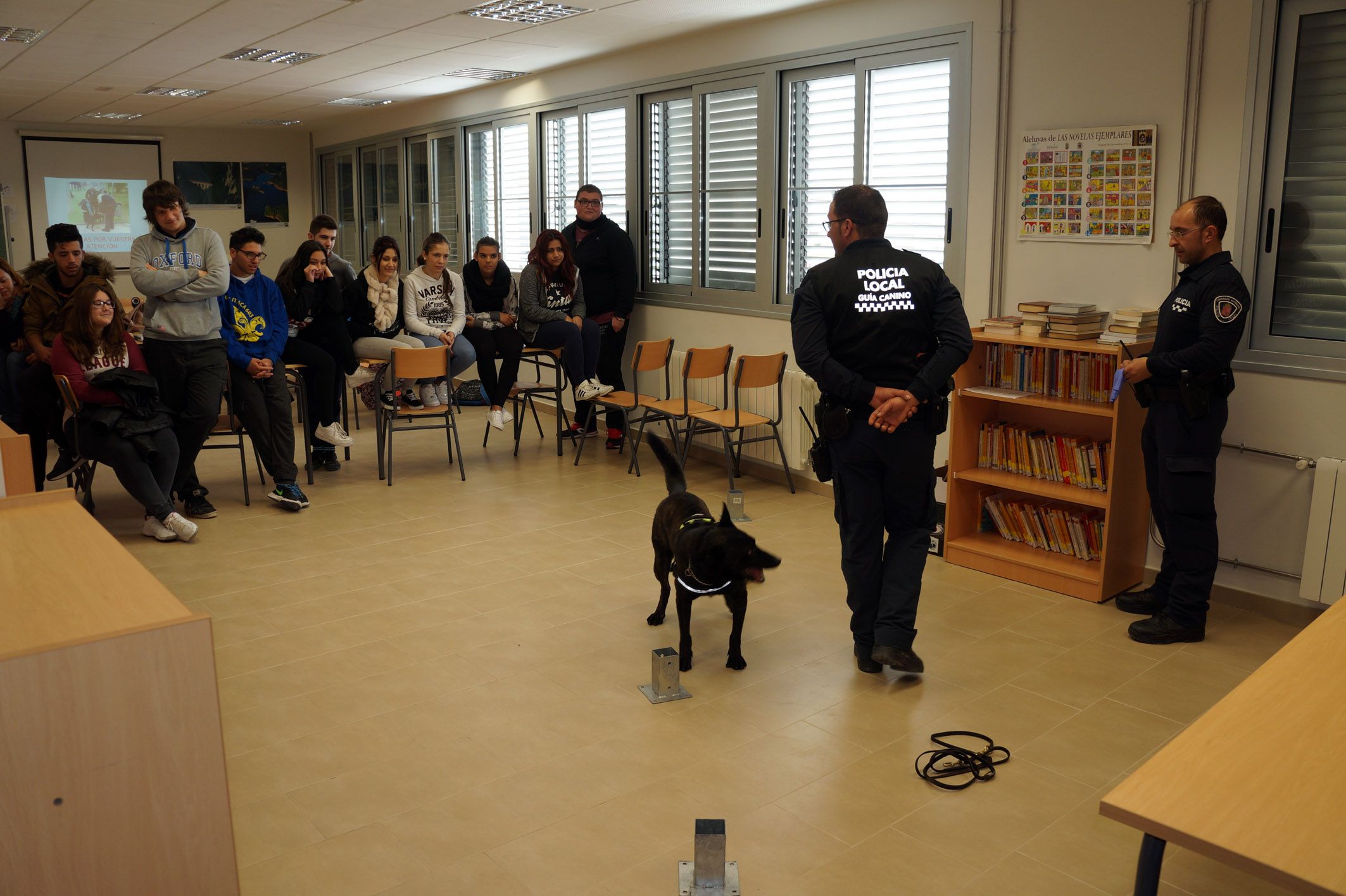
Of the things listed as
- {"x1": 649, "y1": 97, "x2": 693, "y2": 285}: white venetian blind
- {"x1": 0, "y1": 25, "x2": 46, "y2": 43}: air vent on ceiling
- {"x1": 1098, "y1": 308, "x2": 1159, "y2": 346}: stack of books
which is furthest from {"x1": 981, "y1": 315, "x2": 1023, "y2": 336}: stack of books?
{"x1": 0, "y1": 25, "x2": 46, "y2": 43}: air vent on ceiling

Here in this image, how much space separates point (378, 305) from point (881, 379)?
4667 mm

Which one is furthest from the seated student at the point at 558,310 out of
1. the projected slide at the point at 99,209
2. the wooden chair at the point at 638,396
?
the projected slide at the point at 99,209

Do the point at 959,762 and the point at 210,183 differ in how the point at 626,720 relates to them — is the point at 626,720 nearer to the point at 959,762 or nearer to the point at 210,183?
the point at 959,762

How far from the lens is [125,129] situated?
43.1 feet

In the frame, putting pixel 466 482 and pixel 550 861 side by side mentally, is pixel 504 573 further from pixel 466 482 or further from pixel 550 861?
pixel 550 861

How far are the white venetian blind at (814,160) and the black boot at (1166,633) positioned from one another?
3.10 m

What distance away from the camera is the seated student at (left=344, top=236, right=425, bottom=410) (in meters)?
7.25

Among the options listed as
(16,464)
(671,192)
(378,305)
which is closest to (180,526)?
(16,464)

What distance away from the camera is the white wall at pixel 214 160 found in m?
12.6

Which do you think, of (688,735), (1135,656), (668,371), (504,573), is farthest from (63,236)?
(1135,656)

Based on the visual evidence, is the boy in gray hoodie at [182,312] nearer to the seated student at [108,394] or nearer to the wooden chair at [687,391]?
the seated student at [108,394]

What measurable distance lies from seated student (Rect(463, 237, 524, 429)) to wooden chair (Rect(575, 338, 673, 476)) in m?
0.63

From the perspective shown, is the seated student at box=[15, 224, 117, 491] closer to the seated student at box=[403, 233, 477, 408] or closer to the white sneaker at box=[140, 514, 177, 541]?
the white sneaker at box=[140, 514, 177, 541]

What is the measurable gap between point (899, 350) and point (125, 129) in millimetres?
12792
